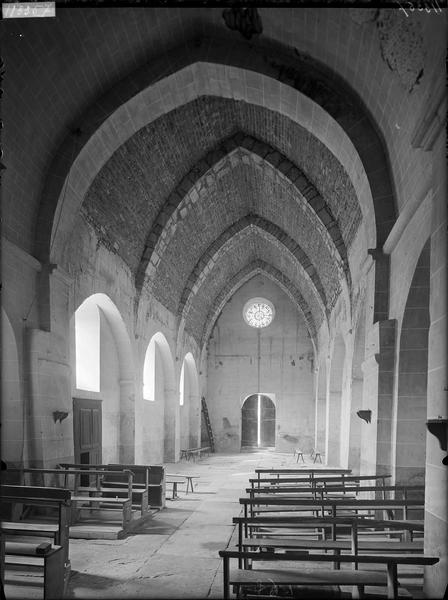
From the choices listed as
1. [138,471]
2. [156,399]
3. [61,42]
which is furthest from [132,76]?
[156,399]

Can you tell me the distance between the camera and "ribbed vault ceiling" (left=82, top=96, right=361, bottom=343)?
12.9 metres

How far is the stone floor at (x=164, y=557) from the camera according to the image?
235 inches

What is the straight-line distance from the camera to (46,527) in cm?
688

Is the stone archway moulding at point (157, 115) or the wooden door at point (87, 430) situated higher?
the stone archway moulding at point (157, 115)

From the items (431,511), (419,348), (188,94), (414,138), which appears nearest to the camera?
(431,511)

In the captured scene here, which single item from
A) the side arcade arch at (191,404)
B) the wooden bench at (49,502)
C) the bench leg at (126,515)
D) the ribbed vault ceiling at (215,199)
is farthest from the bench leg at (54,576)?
the side arcade arch at (191,404)

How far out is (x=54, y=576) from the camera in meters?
5.24

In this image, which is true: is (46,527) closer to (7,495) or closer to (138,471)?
(7,495)

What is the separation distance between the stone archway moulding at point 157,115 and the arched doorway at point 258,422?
20.7 metres

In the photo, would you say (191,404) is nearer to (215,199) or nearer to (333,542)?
(215,199)

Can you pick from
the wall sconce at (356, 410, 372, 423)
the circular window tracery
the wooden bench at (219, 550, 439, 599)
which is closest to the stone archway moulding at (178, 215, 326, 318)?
the circular window tracery

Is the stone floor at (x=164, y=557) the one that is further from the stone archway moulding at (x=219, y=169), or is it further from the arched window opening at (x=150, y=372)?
the arched window opening at (x=150, y=372)

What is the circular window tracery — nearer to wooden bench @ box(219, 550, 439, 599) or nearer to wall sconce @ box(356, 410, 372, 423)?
wall sconce @ box(356, 410, 372, 423)

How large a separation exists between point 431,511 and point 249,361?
23.7 m
